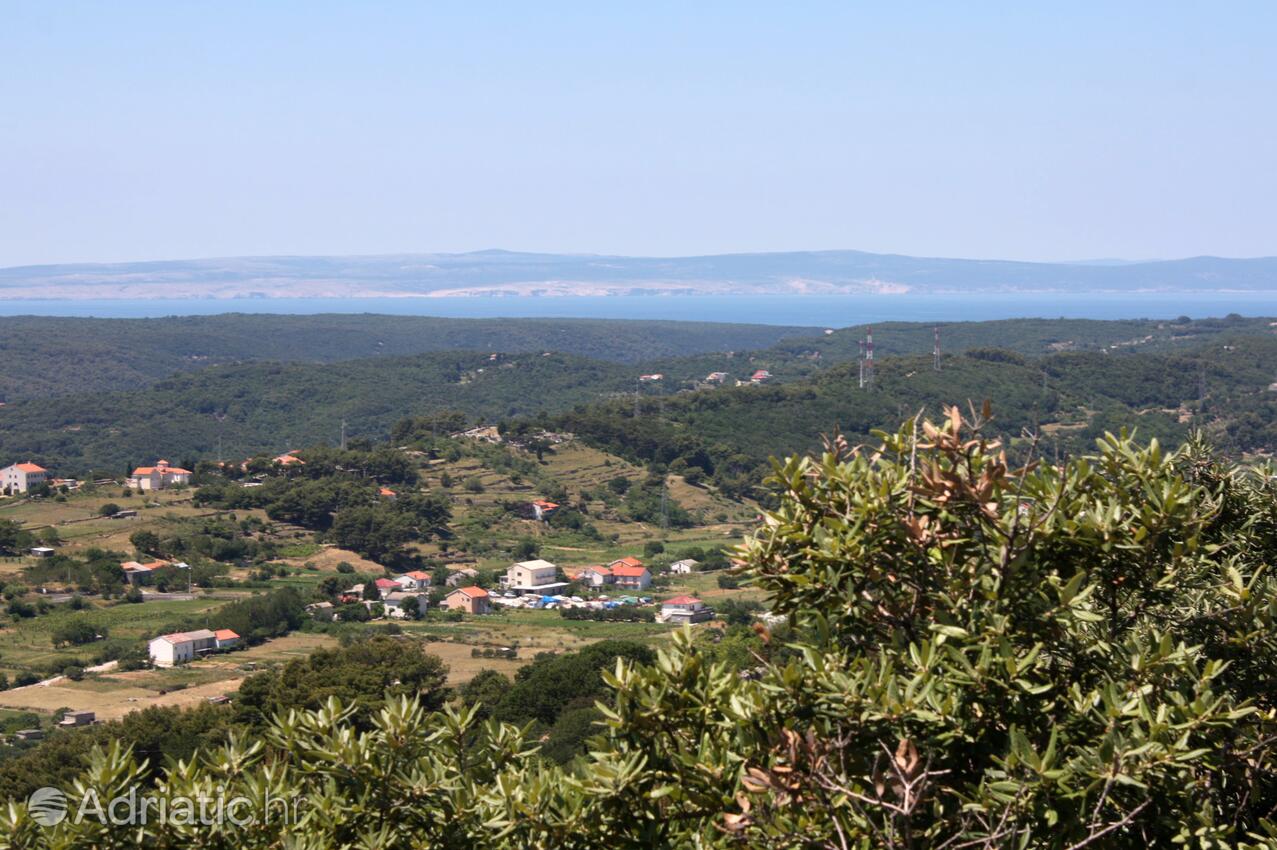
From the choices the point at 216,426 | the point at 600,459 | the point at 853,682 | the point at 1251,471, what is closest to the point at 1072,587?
the point at 853,682

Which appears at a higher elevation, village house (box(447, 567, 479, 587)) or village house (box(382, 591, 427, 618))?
village house (box(382, 591, 427, 618))

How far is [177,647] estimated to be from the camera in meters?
28.3

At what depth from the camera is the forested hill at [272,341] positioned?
104438mm

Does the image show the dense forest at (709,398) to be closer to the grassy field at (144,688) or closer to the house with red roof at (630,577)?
the house with red roof at (630,577)

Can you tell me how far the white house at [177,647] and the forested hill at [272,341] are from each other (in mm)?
73433

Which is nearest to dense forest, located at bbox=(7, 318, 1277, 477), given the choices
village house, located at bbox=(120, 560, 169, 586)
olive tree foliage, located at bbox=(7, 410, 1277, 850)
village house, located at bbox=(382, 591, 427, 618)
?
village house, located at bbox=(382, 591, 427, 618)

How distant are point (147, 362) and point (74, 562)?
260ft

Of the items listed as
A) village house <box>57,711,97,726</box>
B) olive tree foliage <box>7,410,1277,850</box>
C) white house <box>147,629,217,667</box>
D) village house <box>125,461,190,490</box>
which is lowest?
village house <box>125,461,190,490</box>

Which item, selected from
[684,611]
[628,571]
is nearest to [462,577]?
[628,571]

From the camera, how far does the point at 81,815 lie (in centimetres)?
496

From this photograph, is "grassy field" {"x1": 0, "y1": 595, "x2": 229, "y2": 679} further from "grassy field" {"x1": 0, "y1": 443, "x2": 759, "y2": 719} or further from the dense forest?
the dense forest

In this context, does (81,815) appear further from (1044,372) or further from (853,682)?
(1044,372)

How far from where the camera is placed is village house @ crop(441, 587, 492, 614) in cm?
3569

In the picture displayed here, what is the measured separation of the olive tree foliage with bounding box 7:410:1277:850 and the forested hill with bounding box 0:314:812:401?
3891 inches
